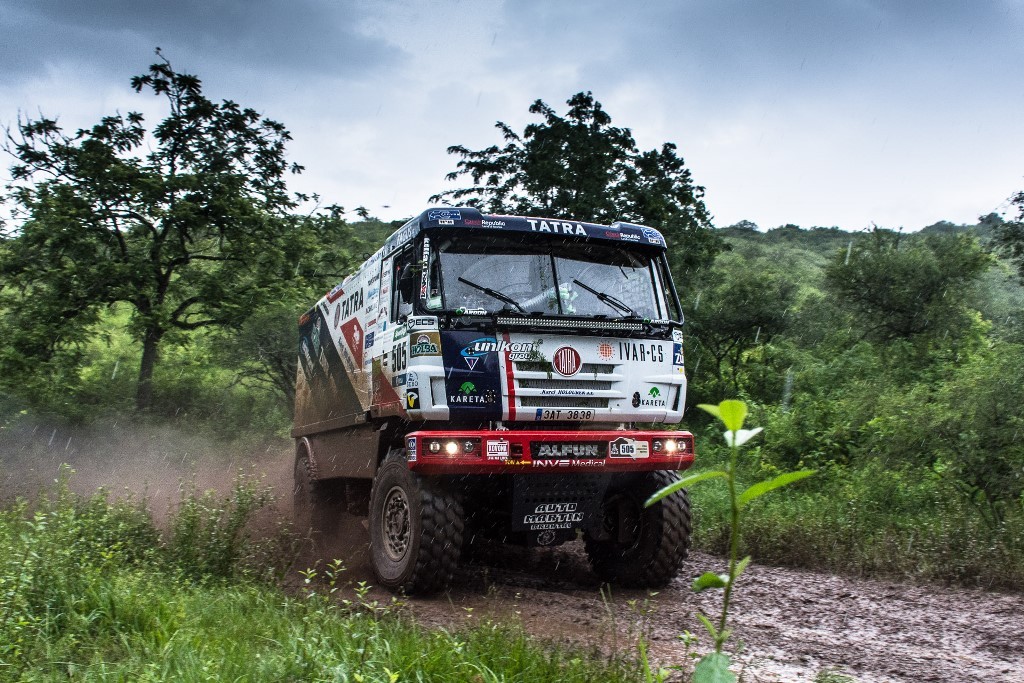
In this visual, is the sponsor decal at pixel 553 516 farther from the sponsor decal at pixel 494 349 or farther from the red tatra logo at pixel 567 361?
the sponsor decal at pixel 494 349

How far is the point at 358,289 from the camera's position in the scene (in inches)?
355

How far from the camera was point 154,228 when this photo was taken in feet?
65.0

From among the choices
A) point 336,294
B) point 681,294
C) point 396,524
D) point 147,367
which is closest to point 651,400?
point 396,524

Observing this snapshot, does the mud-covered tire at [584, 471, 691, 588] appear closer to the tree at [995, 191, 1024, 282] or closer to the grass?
the grass

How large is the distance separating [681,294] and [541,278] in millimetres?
13615

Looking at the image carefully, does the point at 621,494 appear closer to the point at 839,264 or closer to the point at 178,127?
the point at 178,127

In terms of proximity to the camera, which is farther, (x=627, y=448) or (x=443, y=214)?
(x=443, y=214)

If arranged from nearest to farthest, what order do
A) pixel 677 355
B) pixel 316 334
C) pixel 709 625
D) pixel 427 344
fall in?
pixel 709 625, pixel 427 344, pixel 677 355, pixel 316 334

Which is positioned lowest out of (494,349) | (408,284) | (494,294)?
(494,349)

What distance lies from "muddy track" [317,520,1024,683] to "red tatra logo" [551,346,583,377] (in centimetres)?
182

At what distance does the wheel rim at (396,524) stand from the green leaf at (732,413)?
18.5 ft

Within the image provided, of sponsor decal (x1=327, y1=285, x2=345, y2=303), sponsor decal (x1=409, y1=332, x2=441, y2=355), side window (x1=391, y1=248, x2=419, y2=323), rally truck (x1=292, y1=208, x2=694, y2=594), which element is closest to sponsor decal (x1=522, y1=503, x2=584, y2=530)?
rally truck (x1=292, y1=208, x2=694, y2=594)

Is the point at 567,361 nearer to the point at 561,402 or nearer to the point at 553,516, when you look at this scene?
the point at 561,402

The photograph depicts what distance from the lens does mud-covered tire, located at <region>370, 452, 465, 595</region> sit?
660cm
